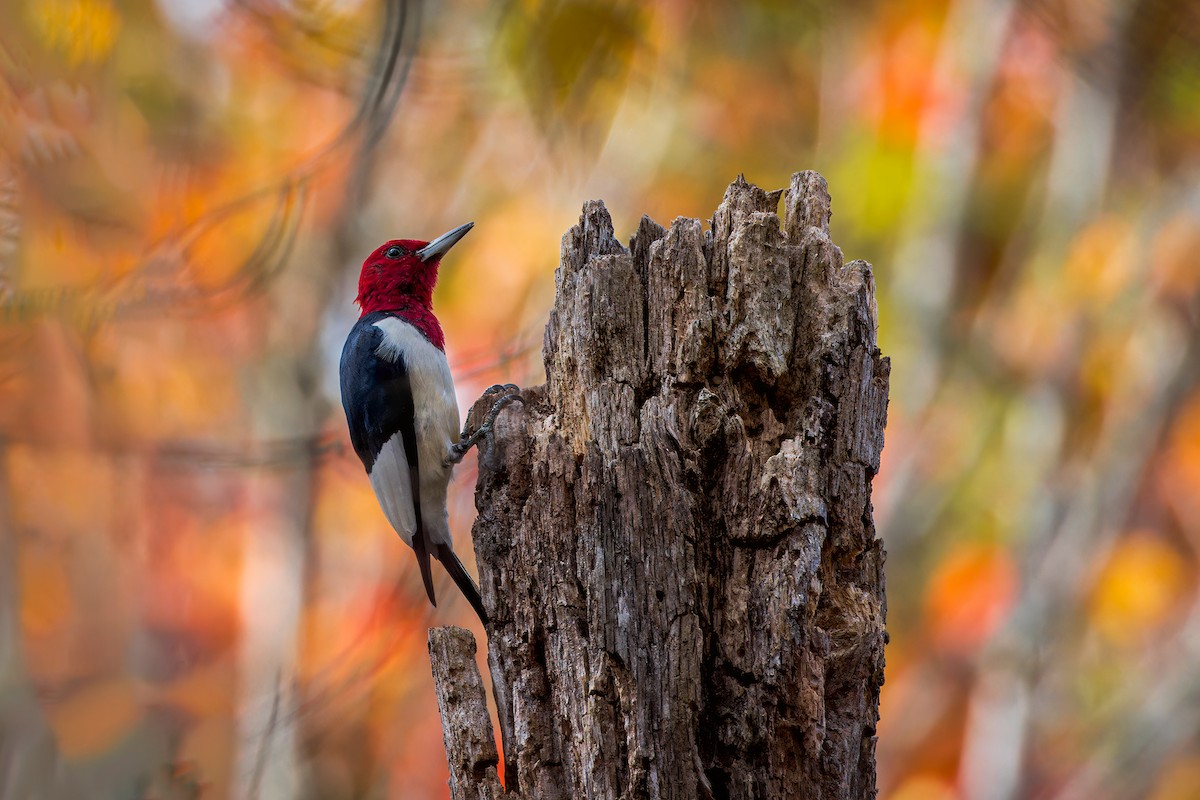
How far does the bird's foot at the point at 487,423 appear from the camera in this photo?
8.41 feet

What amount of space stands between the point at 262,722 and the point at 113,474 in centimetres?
150

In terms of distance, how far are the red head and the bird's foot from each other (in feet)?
1.87

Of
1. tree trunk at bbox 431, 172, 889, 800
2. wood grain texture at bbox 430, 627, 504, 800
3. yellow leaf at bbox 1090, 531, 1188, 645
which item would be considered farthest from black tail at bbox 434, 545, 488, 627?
yellow leaf at bbox 1090, 531, 1188, 645

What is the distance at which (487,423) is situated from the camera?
257 cm

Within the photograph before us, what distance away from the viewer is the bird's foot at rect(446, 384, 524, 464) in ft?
8.41

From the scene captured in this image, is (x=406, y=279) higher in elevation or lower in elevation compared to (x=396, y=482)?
higher

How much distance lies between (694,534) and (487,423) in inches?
26.4

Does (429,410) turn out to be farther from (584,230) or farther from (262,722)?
(262,722)

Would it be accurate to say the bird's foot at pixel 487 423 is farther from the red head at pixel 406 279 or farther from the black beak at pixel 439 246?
the black beak at pixel 439 246

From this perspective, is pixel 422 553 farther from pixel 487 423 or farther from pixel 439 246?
pixel 487 423

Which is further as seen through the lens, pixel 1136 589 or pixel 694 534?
pixel 1136 589

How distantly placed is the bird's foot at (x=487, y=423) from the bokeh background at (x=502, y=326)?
39.1 inches

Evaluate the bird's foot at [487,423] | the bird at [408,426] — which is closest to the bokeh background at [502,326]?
the bird at [408,426]

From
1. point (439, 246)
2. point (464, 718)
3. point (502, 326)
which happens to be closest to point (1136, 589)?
point (502, 326)
